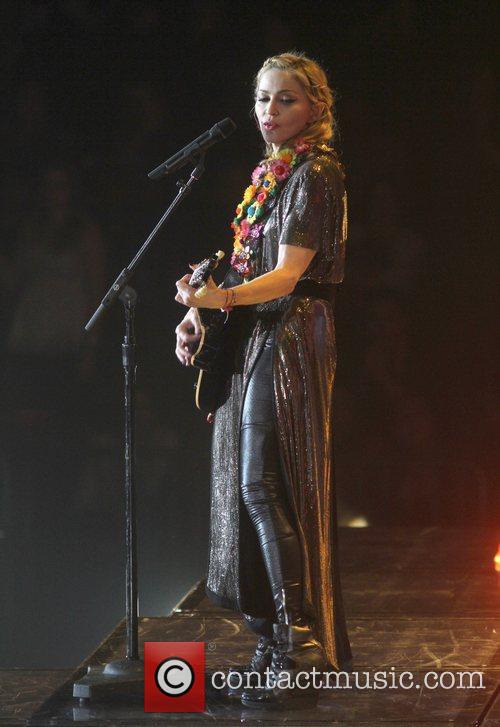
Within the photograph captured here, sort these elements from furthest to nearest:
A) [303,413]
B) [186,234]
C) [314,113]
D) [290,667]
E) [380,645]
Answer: [186,234] → [380,645] → [314,113] → [303,413] → [290,667]

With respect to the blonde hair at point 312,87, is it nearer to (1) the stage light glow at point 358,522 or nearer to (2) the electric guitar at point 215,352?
(2) the electric guitar at point 215,352

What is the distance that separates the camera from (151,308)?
467 centimetres

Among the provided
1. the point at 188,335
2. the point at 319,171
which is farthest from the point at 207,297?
the point at 319,171

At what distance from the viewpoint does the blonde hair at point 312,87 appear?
8.07 feet

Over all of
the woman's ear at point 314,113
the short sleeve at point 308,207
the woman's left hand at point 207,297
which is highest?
the woman's ear at point 314,113

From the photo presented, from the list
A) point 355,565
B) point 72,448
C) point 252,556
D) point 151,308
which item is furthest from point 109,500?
point 252,556

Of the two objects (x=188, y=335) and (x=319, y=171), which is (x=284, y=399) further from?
(x=319, y=171)

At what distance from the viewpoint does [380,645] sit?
2.90m

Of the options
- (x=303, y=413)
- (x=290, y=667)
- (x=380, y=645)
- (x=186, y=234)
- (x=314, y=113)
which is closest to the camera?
(x=290, y=667)

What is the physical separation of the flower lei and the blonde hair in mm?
40

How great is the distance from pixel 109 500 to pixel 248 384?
2368mm

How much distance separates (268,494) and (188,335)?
384mm

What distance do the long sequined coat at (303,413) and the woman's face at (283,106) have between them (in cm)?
7

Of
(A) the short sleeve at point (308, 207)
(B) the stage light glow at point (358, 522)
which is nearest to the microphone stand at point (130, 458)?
(A) the short sleeve at point (308, 207)
